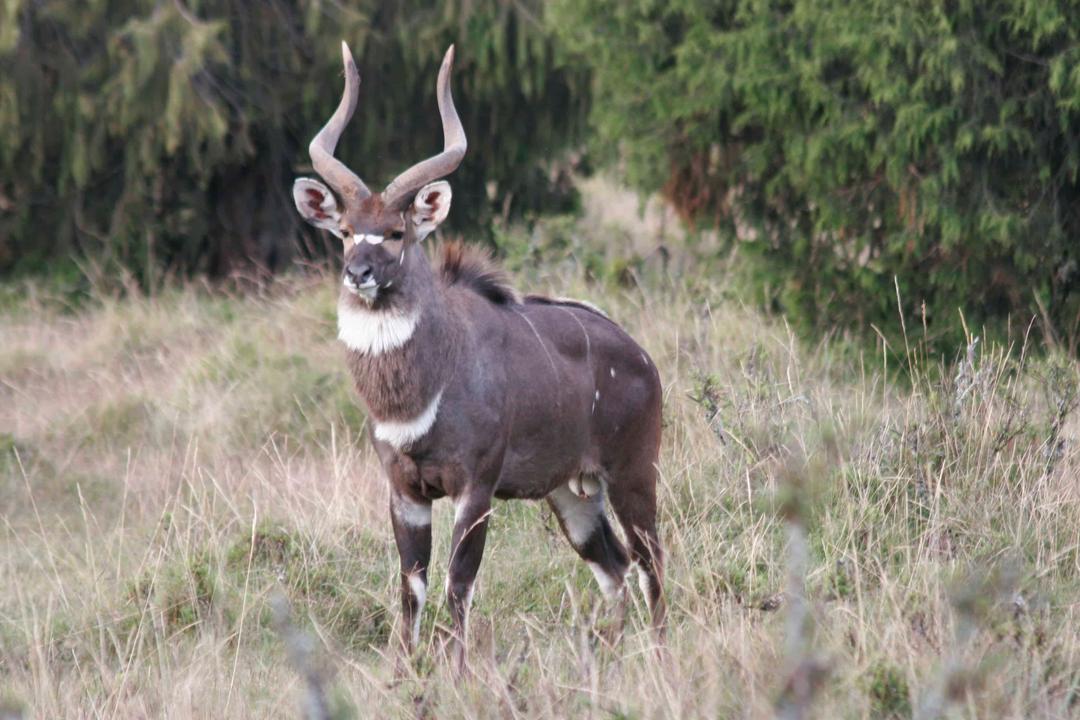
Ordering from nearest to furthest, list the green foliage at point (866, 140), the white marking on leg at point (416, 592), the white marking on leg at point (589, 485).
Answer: the white marking on leg at point (416, 592) < the white marking on leg at point (589, 485) < the green foliage at point (866, 140)

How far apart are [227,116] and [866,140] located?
18.4 feet

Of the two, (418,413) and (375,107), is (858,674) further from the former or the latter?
(375,107)

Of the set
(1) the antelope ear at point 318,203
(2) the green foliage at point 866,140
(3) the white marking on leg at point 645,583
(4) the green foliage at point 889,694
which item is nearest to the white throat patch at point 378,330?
(1) the antelope ear at point 318,203

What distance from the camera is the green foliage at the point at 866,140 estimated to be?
862cm

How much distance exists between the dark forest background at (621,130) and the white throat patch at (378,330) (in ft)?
13.9

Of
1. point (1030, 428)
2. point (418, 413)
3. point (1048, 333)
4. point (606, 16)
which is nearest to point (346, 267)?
point (418, 413)

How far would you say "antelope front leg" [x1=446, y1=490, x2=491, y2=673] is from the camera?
5.43 meters

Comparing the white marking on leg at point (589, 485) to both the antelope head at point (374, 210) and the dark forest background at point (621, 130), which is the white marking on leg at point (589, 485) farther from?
the dark forest background at point (621, 130)

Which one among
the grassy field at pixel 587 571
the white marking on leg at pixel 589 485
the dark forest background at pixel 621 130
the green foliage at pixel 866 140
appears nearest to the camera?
the grassy field at pixel 587 571

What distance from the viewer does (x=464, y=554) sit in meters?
5.54

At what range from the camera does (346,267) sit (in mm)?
5355

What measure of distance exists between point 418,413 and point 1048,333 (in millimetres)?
4592

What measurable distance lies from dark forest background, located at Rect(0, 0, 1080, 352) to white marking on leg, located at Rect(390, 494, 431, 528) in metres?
4.36

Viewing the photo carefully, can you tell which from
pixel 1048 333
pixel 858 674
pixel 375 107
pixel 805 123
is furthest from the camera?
pixel 375 107
